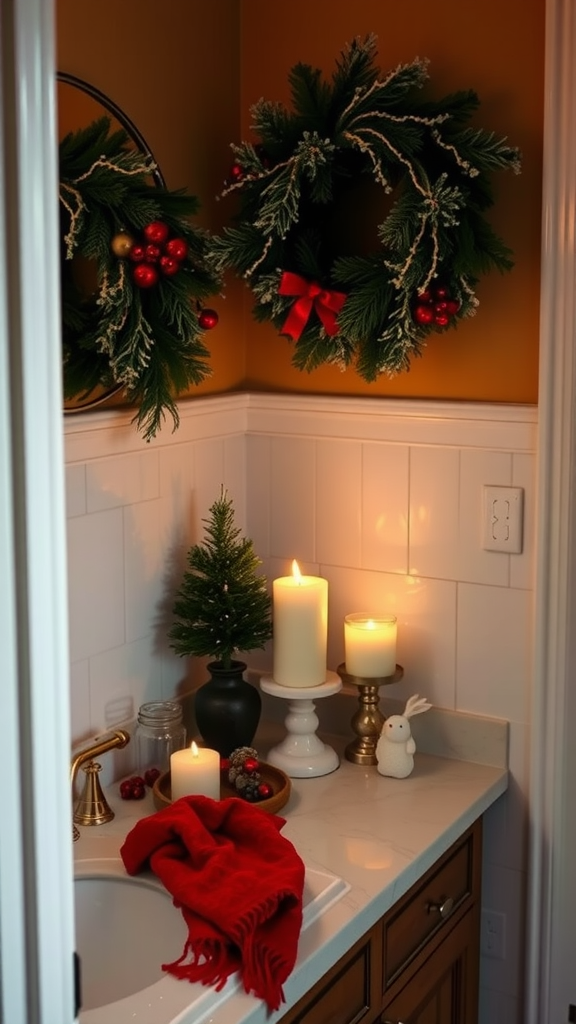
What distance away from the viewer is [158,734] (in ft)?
6.23

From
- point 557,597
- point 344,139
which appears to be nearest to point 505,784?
point 557,597

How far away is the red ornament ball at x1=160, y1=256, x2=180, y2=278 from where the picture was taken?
1.69m

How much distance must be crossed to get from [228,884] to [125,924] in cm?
21

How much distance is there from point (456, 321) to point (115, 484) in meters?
0.61

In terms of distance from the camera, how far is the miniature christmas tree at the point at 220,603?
1.91 metres

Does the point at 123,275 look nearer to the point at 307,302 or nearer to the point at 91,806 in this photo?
the point at 307,302

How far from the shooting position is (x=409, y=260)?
5.80 ft

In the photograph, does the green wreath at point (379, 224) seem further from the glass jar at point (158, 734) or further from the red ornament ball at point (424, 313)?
the glass jar at point (158, 734)

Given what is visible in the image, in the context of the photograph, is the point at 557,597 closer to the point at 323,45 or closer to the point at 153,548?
the point at 153,548

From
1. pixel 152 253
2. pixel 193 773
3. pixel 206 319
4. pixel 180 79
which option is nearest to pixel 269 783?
pixel 193 773

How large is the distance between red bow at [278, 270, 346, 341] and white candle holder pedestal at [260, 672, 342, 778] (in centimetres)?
59

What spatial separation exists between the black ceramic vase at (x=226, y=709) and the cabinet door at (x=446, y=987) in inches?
18.1

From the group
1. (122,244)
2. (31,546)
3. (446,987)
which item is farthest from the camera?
(446,987)

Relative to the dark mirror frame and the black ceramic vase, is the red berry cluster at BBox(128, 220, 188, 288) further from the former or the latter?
the black ceramic vase
